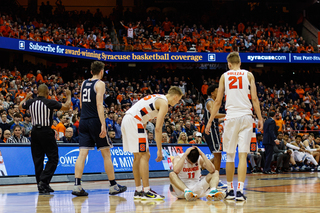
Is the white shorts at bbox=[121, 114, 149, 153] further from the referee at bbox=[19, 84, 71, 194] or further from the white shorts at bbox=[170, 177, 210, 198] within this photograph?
the referee at bbox=[19, 84, 71, 194]

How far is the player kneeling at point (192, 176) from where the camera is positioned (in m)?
6.25

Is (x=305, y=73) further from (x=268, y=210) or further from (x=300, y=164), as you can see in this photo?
(x=268, y=210)

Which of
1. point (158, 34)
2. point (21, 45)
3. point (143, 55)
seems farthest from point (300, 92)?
point (21, 45)

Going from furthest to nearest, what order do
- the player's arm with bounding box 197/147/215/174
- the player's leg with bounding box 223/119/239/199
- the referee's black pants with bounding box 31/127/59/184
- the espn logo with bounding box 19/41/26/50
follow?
the espn logo with bounding box 19/41/26/50 → the referee's black pants with bounding box 31/127/59/184 → the player's arm with bounding box 197/147/215/174 → the player's leg with bounding box 223/119/239/199

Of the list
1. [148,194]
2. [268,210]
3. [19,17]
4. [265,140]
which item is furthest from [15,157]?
[19,17]

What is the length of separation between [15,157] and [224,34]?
857 inches

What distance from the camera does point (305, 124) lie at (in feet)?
71.4

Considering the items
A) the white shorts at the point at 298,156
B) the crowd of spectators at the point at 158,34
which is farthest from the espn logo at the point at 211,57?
the white shorts at the point at 298,156

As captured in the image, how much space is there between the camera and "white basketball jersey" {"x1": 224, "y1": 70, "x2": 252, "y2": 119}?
5930mm

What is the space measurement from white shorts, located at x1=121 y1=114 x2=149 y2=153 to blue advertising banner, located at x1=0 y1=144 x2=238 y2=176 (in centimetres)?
298

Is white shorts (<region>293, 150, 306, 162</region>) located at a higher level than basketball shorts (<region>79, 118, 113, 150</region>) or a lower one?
lower

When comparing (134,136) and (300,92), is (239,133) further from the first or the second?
(300,92)

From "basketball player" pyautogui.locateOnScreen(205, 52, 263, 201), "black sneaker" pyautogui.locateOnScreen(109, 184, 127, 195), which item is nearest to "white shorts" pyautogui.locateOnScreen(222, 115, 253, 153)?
"basketball player" pyautogui.locateOnScreen(205, 52, 263, 201)

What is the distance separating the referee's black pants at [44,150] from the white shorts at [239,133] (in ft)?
11.3
